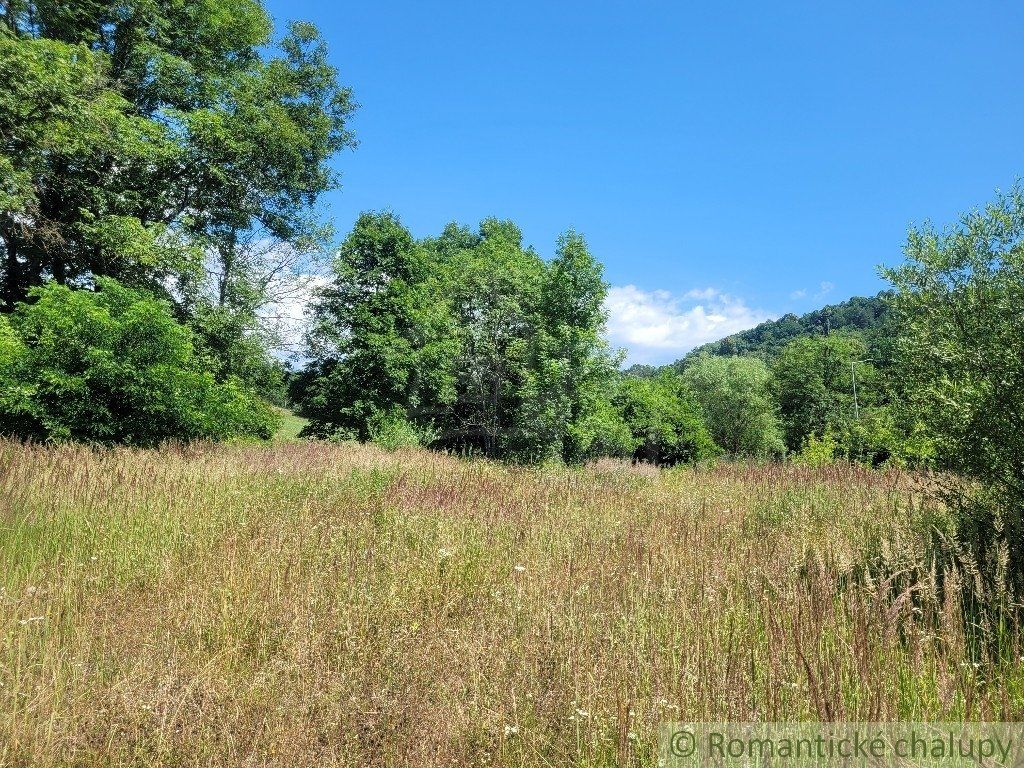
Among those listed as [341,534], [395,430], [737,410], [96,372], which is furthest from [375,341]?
[737,410]

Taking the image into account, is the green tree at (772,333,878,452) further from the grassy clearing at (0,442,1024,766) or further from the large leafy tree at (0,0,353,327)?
the grassy clearing at (0,442,1024,766)

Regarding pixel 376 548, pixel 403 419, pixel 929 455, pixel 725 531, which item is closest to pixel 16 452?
pixel 376 548

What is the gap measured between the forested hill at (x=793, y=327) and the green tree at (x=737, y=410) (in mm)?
62616

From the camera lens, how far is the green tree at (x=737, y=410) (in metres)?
51.2

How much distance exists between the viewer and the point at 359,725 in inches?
117

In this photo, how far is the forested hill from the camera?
128m

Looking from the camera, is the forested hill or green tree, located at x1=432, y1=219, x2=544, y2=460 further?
the forested hill

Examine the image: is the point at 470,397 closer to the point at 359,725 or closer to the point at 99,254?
the point at 99,254

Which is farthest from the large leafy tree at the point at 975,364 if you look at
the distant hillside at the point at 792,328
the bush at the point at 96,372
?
the distant hillside at the point at 792,328

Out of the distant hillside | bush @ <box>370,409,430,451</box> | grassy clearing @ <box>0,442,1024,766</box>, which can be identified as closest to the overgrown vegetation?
grassy clearing @ <box>0,442,1024,766</box>

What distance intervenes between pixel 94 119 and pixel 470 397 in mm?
18371

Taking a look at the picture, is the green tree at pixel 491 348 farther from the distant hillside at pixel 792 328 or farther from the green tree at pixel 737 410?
the distant hillside at pixel 792 328

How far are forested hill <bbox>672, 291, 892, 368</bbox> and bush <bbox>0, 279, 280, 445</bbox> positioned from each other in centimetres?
11340

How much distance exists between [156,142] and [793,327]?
163 meters
